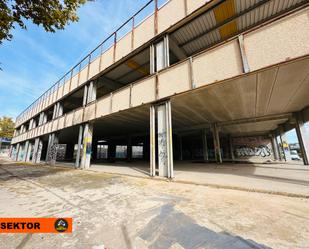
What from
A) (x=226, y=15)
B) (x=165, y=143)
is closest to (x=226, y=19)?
(x=226, y=15)

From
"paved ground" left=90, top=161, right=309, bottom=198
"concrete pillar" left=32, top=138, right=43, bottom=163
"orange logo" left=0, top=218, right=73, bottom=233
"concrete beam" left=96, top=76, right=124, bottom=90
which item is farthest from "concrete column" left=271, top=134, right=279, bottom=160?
"concrete pillar" left=32, top=138, right=43, bottom=163

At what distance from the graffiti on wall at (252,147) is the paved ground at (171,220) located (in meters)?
24.5

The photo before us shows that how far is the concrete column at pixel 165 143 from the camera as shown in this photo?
726 centimetres

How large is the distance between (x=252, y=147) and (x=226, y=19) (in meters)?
23.2

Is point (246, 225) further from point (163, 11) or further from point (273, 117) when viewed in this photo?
point (273, 117)

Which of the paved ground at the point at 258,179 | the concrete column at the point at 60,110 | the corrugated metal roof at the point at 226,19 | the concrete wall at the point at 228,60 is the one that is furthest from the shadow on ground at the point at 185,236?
the concrete column at the point at 60,110

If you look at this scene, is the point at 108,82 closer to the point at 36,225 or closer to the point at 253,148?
the point at 36,225

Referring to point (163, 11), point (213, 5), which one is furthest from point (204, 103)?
point (163, 11)

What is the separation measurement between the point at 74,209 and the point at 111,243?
1.86 m

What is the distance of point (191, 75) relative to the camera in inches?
269

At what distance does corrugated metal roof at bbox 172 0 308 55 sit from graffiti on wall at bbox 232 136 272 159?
21622 millimetres

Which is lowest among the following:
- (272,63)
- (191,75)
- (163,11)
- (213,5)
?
(272,63)

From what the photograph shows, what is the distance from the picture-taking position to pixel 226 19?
8367 mm

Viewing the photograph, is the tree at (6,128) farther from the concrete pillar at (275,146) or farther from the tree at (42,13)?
the concrete pillar at (275,146)
